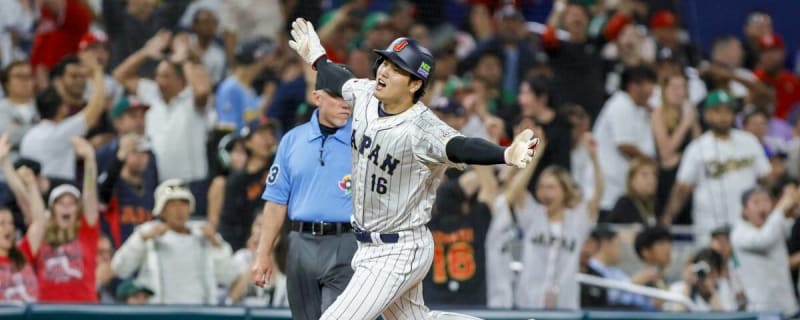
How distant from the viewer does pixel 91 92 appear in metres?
9.70

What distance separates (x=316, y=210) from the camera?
268 inches

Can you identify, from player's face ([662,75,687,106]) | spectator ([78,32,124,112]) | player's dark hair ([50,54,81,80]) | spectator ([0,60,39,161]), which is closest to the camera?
spectator ([0,60,39,161])

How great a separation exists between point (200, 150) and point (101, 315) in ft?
5.65

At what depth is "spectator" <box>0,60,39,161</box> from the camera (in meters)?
9.31

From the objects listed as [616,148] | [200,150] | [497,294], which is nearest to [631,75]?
[616,148]

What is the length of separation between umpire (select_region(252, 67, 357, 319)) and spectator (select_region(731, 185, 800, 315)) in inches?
168

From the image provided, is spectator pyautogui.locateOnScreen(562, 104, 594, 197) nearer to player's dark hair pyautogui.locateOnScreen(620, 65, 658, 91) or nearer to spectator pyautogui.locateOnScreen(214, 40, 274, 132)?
player's dark hair pyautogui.locateOnScreen(620, 65, 658, 91)

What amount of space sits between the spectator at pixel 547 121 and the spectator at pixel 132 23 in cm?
245

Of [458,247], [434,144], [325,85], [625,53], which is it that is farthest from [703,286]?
[434,144]

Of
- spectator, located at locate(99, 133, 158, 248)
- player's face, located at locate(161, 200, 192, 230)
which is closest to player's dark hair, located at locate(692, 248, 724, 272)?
player's face, located at locate(161, 200, 192, 230)

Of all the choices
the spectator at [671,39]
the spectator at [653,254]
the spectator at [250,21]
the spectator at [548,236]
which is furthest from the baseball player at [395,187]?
the spectator at [671,39]

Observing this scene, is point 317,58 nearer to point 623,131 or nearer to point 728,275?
point 728,275

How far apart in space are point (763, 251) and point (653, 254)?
736 millimetres

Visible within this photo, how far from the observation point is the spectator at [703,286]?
10.0m
